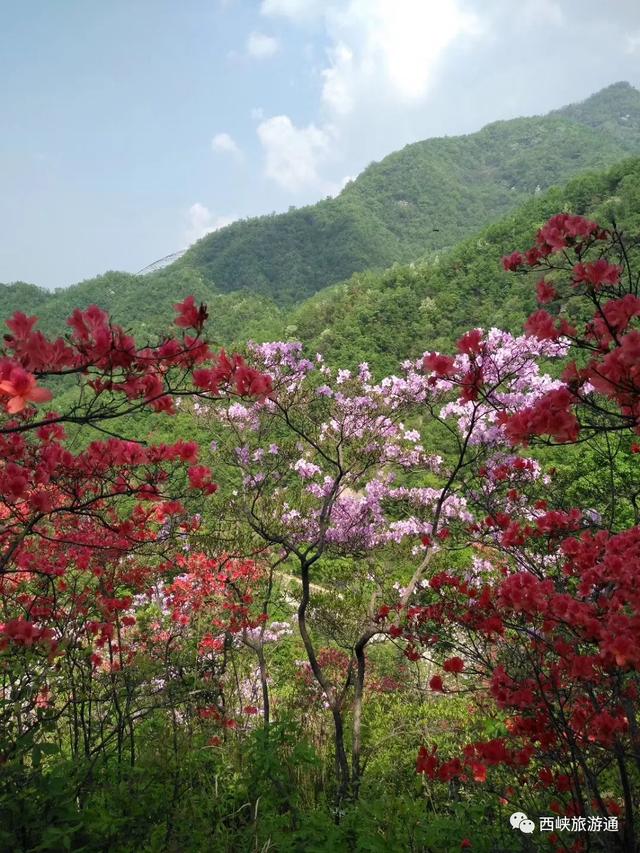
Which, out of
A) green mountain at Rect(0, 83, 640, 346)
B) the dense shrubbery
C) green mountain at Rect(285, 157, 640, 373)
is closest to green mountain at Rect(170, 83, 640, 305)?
green mountain at Rect(0, 83, 640, 346)

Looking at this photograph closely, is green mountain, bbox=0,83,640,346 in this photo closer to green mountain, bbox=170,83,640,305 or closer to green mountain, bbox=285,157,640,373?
green mountain, bbox=285,157,640,373

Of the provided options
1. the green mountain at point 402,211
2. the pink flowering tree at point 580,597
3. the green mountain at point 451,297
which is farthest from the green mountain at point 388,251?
the pink flowering tree at point 580,597

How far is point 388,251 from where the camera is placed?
202 feet

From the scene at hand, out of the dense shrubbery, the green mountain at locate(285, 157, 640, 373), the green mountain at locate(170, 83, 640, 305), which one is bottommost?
the dense shrubbery

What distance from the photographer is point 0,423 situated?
2.78 metres

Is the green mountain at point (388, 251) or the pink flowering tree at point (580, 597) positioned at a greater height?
the green mountain at point (388, 251)

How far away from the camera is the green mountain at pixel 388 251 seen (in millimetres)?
27984

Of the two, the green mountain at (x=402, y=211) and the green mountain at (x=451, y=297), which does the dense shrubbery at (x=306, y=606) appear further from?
the green mountain at (x=402, y=211)

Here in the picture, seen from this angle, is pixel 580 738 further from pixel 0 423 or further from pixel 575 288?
pixel 0 423

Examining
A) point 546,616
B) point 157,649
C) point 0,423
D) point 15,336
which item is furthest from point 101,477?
point 157,649

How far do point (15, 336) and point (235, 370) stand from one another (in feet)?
2.57

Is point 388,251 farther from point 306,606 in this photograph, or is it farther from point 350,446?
point 306,606

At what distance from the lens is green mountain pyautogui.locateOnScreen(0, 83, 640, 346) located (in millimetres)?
27984

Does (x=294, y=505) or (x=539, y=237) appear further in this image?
(x=294, y=505)
